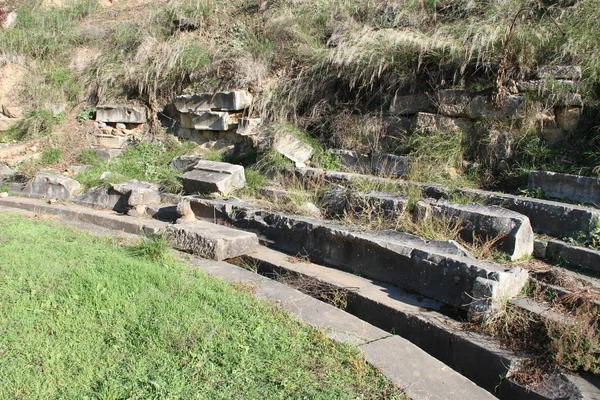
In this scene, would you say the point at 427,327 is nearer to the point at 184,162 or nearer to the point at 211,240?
the point at 211,240

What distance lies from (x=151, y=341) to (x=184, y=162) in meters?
5.07

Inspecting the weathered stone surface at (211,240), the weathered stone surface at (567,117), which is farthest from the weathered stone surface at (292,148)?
the weathered stone surface at (567,117)

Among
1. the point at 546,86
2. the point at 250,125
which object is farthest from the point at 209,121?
the point at 546,86

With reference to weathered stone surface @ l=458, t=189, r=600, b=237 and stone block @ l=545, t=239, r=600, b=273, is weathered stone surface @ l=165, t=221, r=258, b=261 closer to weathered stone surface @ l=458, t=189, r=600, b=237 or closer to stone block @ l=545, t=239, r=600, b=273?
weathered stone surface @ l=458, t=189, r=600, b=237

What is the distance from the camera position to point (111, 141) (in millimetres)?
9469

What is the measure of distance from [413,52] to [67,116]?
6759mm

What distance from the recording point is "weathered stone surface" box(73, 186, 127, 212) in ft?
24.3

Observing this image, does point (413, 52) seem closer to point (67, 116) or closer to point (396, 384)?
point (396, 384)

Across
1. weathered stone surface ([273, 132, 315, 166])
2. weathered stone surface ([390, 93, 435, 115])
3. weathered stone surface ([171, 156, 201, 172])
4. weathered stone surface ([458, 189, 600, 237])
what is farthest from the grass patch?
weathered stone surface ([458, 189, 600, 237])

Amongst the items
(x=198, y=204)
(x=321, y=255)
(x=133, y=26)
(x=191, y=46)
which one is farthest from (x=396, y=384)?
(x=133, y=26)

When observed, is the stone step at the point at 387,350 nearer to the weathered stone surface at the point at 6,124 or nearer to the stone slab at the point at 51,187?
the stone slab at the point at 51,187

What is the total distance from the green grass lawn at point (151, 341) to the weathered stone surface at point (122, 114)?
203 inches

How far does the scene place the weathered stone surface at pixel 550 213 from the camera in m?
4.61

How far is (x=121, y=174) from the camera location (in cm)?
830
